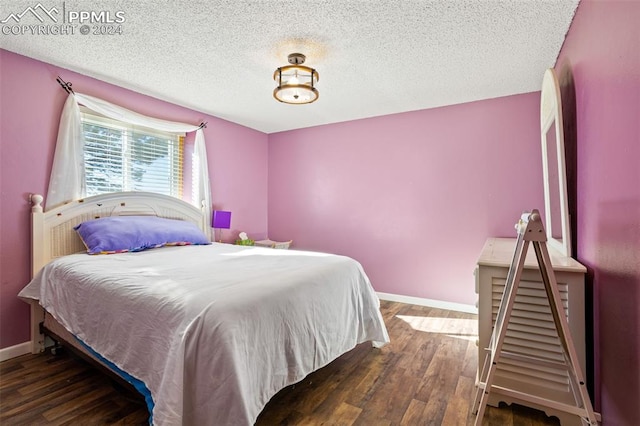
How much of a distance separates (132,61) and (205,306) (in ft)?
7.27

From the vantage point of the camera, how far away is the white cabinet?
1.56m

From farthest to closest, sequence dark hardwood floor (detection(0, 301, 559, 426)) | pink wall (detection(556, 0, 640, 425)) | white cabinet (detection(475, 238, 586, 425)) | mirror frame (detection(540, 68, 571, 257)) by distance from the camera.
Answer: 1. mirror frame (detection(540, 68, 571, 257))
2. dark hardwood floor (detection(0, 301, 559, 426))
3. white cabinet (detection(475, 238, 586, 425))
4. pink wall (detection(556, 0, 640, 425))

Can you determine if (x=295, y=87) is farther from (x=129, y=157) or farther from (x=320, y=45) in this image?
(x=129, y=157)

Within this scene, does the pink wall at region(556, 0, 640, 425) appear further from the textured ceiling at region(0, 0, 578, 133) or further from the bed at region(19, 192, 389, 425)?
the bed at region(19, 192, 389, 425)

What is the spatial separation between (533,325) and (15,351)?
11.7 ft

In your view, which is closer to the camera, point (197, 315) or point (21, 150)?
point (197, 315)

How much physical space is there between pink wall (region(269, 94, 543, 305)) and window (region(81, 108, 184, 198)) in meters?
1.65

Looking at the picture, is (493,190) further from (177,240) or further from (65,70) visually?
(65,70)

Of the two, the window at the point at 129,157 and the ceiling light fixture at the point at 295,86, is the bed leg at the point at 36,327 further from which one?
the ceiling light fixture at the point at 295,86

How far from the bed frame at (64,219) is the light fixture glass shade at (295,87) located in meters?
1.78

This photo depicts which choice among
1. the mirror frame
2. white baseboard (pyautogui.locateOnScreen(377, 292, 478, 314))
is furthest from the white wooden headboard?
the mirror frame

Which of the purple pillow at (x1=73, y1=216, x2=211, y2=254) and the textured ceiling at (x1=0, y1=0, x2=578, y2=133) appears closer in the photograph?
the textured ceiling at (x1=0, y1=0, x2=578, y2=133)

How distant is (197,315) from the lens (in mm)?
1351

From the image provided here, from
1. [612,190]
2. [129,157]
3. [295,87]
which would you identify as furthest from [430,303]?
[129,157]
